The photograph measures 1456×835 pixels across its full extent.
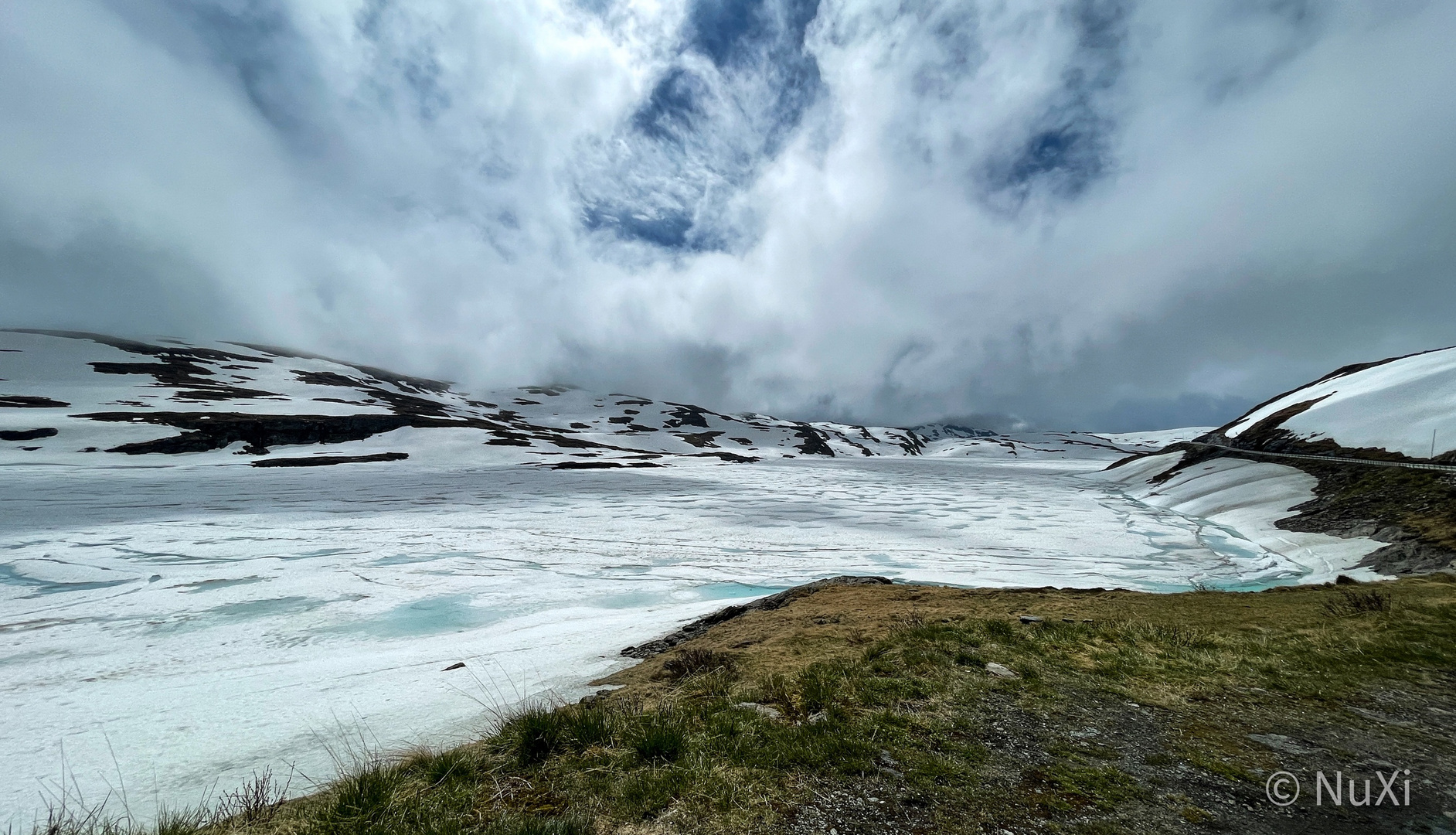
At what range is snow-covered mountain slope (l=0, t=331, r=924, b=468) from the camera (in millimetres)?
58875

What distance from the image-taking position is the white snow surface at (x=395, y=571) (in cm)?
656

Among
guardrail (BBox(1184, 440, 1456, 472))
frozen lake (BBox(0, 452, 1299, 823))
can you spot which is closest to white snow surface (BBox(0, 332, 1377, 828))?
frozen lake (BBox(0, 452, 1299, 823))

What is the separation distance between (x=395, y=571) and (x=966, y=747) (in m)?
16.5

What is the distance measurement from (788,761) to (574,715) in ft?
6.79

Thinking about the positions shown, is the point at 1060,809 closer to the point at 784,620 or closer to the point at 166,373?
the point at 784,620

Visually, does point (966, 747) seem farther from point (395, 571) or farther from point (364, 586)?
point (395, 571)

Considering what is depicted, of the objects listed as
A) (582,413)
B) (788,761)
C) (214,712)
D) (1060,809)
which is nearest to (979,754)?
(1060,809)

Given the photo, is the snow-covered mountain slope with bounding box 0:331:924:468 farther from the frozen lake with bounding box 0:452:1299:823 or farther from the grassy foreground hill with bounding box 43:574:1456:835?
the grassy foreground hill with bounding box 43:574:1456:835

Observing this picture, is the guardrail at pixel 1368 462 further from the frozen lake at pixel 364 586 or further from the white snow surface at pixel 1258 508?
the frozen lake at pixel 364 586

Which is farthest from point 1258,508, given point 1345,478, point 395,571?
point 395,571

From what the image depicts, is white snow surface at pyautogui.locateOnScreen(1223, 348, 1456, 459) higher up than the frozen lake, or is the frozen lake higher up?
white snow surface at pyautogui.locateOnScreen(1223, 348, 1456, 459)

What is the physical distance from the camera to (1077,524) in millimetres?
26984

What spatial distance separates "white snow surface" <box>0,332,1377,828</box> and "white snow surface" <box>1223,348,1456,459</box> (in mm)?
4970

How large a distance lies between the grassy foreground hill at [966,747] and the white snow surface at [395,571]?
7.27 feet
